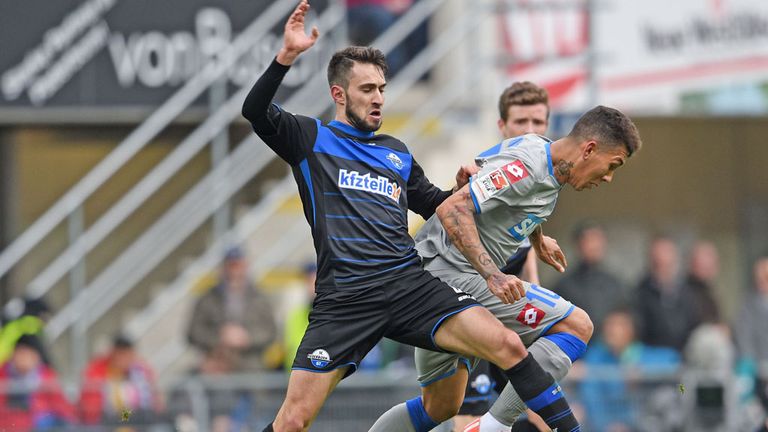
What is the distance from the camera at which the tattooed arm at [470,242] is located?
7676 millimetres

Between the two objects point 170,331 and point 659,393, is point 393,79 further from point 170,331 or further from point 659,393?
point 659,393

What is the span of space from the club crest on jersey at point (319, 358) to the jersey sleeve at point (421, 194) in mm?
1052

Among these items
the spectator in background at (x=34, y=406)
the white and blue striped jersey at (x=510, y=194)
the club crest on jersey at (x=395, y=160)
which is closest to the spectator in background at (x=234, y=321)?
the spectator in background at (x=34, y=406)

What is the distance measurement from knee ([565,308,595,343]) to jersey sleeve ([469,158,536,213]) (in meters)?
0.73

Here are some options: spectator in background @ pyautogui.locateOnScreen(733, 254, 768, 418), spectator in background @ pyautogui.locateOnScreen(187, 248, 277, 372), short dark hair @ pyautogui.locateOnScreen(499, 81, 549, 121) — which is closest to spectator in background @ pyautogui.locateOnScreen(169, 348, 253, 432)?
spectator in background @ pyautogui.locateOnScreen(187, 248, 277, 372)

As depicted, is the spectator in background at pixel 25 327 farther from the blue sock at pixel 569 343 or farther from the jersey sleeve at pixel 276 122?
the blue sock at pixel 569 343

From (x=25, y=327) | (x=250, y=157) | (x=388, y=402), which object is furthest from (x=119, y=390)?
(x=250, y=157)

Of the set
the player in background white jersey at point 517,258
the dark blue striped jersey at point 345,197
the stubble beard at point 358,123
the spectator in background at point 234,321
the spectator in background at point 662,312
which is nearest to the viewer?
the dark blue striped jersey at point 345,197

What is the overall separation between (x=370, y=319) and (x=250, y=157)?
7.69 metres

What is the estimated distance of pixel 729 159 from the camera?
63.1ft

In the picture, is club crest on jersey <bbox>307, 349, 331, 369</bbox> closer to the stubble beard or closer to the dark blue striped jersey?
the dark blue striped jersey

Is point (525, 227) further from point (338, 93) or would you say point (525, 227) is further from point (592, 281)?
point (592, 281)

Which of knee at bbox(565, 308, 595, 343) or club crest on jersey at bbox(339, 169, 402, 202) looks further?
knee at bbox(565, 308, 595, 343)

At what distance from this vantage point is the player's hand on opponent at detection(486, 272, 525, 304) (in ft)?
25.1
